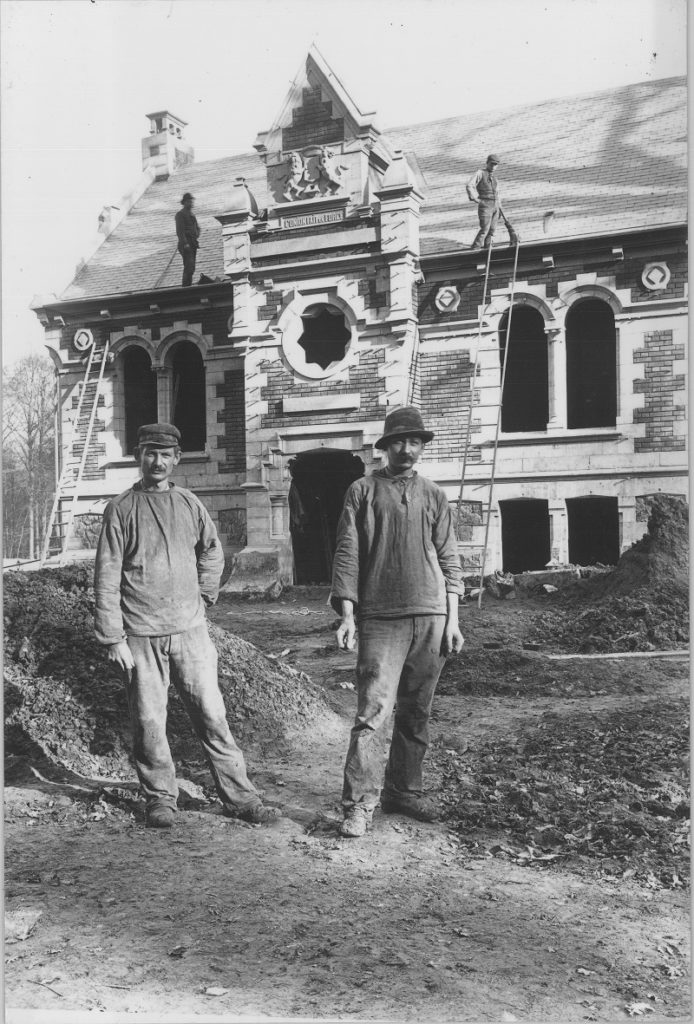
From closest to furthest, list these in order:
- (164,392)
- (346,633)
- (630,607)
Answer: (346,633) → (630,607) → (164,392)

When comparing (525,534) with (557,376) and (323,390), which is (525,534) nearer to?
(557,376)

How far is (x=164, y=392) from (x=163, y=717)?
355 centimetres

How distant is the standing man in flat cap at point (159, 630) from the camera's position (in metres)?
4.62

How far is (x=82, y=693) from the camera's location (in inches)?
231

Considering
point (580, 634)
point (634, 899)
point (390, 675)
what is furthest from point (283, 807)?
point (580, 634)

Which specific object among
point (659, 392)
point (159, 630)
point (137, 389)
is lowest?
point (159, 630)

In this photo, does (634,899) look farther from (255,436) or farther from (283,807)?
(255,436)

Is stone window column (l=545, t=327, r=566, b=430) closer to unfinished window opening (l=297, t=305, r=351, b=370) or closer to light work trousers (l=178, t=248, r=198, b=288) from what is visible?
unfinished window opening (l=297, t=305, r=351, b=370)

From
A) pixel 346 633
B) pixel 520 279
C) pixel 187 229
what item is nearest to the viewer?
pixel 346 633

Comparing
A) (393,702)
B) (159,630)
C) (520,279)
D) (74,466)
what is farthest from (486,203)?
(159,630)

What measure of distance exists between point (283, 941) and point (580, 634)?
13.8 feet

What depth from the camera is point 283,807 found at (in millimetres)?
4844

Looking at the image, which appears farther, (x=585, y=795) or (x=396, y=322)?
(x=396, y=322)

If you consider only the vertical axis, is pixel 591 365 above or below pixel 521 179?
below
